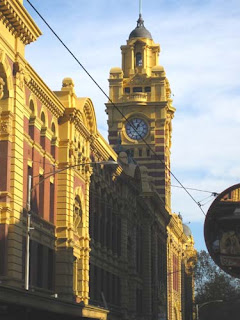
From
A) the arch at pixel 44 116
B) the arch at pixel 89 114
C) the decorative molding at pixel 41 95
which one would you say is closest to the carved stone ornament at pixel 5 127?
the decorative molding at pixel 41 95

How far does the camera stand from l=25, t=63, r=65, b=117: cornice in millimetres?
39438

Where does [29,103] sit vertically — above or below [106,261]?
above

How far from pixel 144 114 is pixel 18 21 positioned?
233 ft

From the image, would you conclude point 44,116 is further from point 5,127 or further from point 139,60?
point 139,60

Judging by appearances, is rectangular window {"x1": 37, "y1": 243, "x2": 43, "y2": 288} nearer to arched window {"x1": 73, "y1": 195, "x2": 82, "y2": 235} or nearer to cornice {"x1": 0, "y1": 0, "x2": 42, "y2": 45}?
arched window {"x1": 73, "y1": 195, "x2": 82, "y2": 235}

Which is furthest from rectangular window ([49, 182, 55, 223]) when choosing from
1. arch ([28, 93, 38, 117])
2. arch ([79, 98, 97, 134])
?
arch ([79, 98, 97, 134])

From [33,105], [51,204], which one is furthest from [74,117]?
[33,105]

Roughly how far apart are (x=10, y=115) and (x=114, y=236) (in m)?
27.1

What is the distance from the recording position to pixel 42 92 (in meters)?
42.2

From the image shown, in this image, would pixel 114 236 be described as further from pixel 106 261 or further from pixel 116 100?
pixel 116 100

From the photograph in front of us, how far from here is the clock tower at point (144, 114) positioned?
106688 mm

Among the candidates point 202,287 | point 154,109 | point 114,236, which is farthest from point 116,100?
point 114,236

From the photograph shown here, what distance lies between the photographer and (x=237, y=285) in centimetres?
10831

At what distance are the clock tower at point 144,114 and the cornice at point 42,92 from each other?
5937 centimetres
